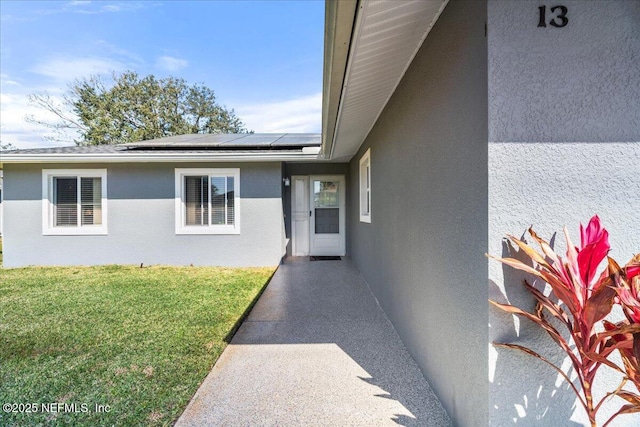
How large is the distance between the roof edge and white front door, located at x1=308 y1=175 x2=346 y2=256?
5.08 metres

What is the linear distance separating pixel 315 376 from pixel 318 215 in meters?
6.48

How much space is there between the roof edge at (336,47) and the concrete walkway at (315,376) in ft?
9.08

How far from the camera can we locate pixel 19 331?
12.3ft

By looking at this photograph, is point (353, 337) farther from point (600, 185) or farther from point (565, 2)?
point (565, 2)

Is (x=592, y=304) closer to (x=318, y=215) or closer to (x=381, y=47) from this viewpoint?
(x=381, y=47)

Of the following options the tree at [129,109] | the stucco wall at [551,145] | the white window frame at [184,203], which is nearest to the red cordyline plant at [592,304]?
the stucco wall at [551,145]

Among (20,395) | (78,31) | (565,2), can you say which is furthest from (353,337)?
(78,31)

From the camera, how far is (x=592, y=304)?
132 cm

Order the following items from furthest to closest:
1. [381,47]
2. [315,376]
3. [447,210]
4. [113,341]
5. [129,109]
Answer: [129,109], [113,341], [315,376], [381,47], [447,210]

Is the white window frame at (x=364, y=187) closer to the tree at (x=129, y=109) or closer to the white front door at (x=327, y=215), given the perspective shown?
the white front door at (x=327, y=215)

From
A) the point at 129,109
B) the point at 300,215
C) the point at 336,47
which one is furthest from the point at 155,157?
the point at 129,109

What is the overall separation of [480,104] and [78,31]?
16.5m

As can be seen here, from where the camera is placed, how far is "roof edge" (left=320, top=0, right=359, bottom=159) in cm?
186

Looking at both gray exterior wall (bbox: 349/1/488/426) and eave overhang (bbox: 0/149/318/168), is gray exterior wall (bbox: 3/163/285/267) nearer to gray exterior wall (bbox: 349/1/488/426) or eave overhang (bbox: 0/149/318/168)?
eave overhang (bbox: 0/149/318/168)
